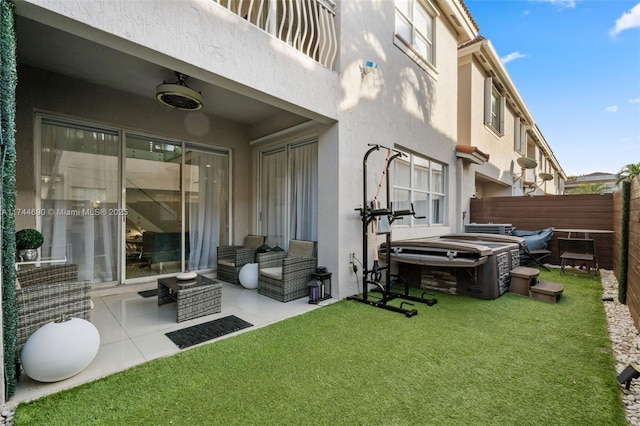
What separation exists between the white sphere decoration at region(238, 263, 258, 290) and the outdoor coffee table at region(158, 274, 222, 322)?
1.17 metres

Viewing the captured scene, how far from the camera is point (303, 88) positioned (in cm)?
435

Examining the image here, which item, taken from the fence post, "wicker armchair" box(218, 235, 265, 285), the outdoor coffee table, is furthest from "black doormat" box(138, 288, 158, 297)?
the fence post

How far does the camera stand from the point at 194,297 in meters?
3.90

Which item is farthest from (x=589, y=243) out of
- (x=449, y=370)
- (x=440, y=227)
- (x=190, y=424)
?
→ (x=190, y=424)

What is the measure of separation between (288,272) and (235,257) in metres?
1.64

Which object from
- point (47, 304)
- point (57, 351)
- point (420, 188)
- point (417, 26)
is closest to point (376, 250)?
point (420, 188)

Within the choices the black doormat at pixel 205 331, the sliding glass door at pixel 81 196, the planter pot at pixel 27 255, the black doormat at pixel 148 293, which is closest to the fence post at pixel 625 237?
the black doormat at pixel 205 331

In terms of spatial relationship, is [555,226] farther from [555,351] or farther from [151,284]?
[151,284]

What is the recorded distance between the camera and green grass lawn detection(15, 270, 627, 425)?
2008mm

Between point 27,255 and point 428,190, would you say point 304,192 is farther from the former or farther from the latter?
point 27,255

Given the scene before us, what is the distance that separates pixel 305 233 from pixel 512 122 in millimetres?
13941

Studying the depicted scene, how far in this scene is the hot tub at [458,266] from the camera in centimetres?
471

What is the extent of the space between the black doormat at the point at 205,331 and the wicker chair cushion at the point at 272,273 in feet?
3.54

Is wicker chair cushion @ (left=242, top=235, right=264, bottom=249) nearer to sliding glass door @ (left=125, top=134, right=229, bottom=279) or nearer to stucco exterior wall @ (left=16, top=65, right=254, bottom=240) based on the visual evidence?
stucco exterior wall @ (left=16, top=65, right=254, bottom=240)
